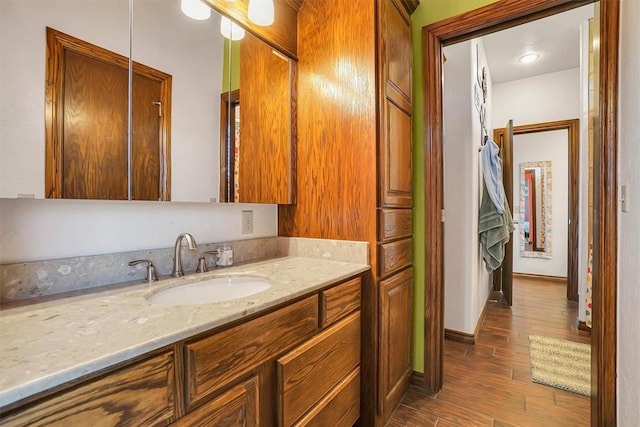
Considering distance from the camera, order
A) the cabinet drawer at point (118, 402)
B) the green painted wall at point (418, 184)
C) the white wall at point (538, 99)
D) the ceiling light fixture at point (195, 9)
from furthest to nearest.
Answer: the white wall at point (538, 99)
the green painted wall at point (418, 184)
the ceiling light fixture at point (195, 9)
the cabinet drawer at point (118, 402)

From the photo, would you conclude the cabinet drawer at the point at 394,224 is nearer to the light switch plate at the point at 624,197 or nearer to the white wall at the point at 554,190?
the light switch plate at the point at 624,197

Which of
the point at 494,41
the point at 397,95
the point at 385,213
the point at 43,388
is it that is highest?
the point at 494,41

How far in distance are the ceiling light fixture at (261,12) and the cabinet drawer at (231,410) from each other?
1548mm

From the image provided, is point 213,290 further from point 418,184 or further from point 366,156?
point 418,184

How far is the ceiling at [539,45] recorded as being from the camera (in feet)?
9.02

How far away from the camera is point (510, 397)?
1727 millimetres

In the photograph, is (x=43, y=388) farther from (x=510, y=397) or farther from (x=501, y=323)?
(x=501, y=323)

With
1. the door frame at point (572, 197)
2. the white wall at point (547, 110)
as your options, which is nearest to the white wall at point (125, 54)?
the door frame at point (572, 197)

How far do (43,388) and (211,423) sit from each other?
0.40 meters

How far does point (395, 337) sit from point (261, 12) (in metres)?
1.79

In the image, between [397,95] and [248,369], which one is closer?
[248,369]

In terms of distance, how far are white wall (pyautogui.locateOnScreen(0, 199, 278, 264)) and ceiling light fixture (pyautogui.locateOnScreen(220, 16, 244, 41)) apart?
0.80m

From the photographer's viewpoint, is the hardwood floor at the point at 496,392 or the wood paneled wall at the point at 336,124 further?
the hardwood floor at the point at 496,392

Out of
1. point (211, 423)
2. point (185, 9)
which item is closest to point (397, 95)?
point (185, 9)
